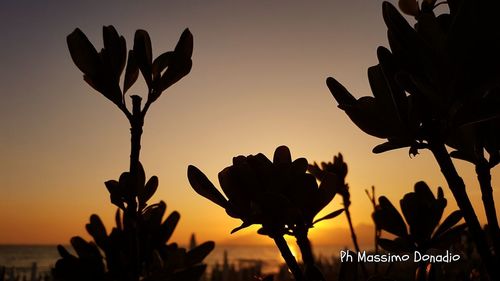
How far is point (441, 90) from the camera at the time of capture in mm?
575

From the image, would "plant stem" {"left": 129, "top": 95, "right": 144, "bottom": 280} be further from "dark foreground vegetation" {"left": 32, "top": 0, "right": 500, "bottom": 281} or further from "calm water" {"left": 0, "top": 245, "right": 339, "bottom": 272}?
"calm water" {"left": 0, "top": 245, "right": 339, "bottom": 272}

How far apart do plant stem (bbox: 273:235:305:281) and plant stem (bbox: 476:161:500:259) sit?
0.28 meters

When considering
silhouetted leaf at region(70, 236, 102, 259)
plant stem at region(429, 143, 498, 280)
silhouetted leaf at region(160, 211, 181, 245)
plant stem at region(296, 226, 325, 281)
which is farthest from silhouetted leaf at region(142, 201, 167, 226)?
plant stem at region(429, 143, 498, 280)

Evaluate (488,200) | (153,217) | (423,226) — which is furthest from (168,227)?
(488,200)

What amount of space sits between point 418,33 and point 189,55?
0.42 meters

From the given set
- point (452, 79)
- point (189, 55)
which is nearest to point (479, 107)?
point (452, 79)

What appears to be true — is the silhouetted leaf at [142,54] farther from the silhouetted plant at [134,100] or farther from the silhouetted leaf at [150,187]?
the silhouetted leaf at [150,187]

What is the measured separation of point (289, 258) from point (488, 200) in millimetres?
339

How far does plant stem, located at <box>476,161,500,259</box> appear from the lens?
24.3 inches

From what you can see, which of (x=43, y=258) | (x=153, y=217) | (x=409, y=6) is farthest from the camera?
(x=43, y=258)

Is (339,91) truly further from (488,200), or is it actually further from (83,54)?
(83,54)

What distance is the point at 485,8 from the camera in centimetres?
52

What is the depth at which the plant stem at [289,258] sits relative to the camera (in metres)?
0.62

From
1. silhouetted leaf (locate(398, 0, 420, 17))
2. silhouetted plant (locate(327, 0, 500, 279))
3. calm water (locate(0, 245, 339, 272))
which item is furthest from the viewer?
calm water (locate(0, 245, 339, 272))
